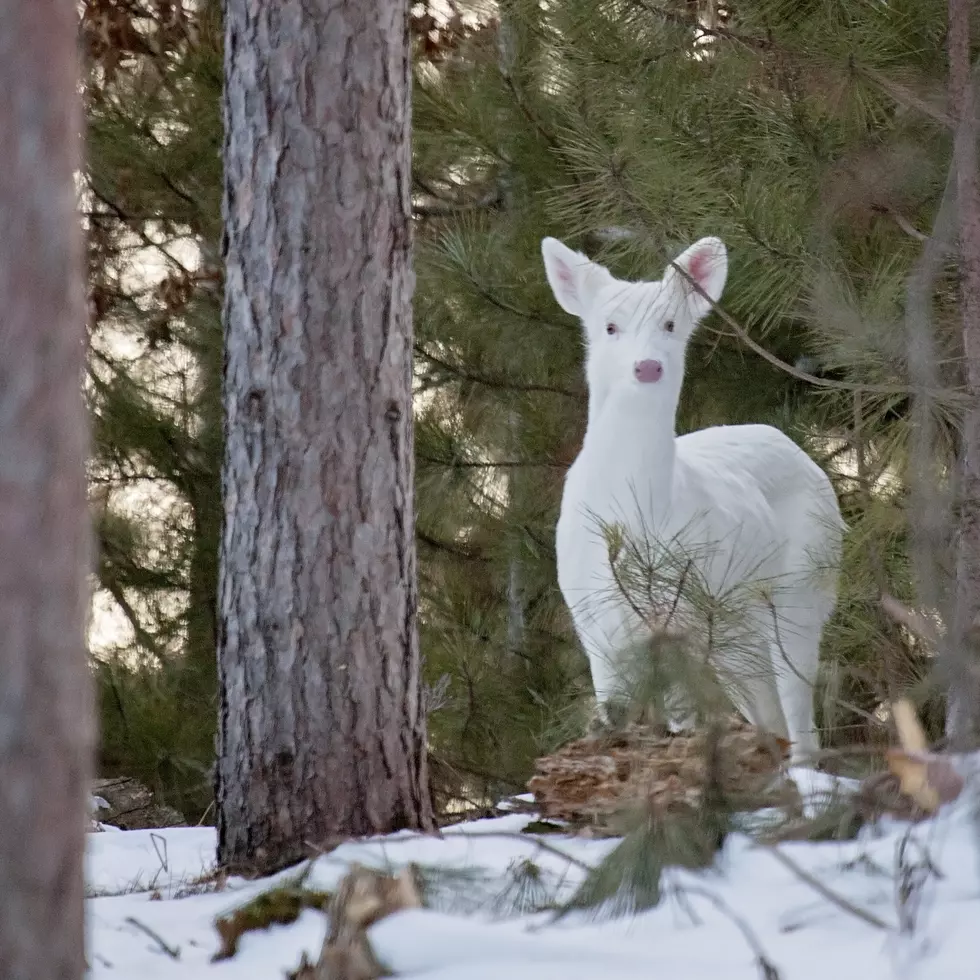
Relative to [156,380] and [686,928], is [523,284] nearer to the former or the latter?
[156,380]

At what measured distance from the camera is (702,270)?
338 centimetres

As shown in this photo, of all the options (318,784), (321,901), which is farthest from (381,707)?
(321,901)

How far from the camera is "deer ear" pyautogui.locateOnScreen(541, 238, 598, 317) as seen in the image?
3463mm

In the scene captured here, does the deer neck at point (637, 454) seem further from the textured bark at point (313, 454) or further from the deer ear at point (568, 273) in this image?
the textured bark at point (313, 454)

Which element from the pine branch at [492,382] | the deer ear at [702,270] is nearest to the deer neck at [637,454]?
the deer ear at [702,270]

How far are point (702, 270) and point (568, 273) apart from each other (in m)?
0.34

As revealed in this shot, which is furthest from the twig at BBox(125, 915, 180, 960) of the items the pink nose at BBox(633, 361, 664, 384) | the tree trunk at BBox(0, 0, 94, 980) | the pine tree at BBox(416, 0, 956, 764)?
the pink nose at BBox(633, 361, 664, 384)

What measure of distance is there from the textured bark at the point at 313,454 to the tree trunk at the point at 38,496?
1.48 m

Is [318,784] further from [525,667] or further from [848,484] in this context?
[525,667]

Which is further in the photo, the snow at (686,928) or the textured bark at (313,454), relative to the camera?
the textured bark at (313,454)

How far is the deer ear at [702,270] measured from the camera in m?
3.30

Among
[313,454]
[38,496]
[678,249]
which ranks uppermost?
[678,249]

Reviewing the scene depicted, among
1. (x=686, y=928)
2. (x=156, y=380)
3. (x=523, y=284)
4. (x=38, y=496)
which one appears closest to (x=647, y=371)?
(x=686, y=928)

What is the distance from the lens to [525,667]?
20.6ft
